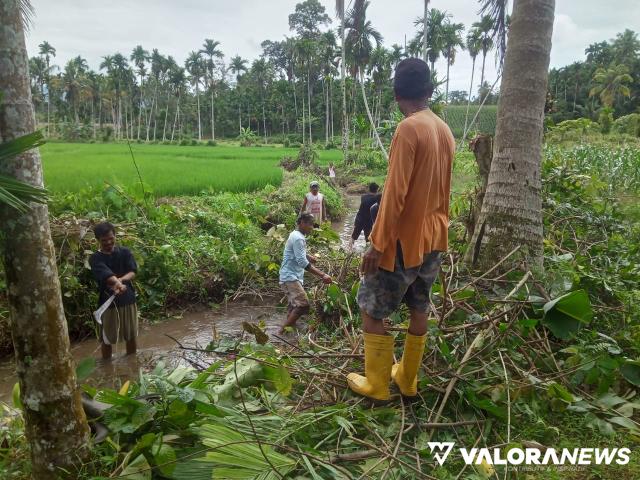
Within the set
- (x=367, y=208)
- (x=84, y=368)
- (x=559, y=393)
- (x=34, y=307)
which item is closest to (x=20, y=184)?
(x=34, y=307)

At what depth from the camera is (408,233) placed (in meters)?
2.24

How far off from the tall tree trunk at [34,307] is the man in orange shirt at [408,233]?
4.50 feet

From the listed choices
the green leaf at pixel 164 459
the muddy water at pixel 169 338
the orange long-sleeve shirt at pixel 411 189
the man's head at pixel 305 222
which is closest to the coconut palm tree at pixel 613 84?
the muddy water at pixel 169 338

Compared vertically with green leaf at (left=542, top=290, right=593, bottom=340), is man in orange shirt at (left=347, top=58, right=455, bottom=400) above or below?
above

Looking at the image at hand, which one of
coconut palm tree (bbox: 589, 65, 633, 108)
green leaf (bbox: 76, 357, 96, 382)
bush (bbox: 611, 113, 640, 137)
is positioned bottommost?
green leaf (bbox: 76, 357, 96, 382)

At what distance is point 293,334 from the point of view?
Answer: 5.03 meters

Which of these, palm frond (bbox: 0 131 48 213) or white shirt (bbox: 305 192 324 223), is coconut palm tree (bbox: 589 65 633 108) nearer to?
white shirt (bbox: 305 192 324 223)

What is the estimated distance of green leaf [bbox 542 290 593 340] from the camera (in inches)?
99.7

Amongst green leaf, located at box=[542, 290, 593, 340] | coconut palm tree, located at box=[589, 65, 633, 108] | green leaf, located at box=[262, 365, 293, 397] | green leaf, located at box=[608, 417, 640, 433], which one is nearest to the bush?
coconut palm tree, located at box=[589, 65, 633, 108]

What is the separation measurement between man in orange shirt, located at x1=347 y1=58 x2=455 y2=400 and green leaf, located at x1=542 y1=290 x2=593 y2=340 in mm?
824

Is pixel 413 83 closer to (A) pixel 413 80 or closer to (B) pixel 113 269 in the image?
(A) pixel 413 80

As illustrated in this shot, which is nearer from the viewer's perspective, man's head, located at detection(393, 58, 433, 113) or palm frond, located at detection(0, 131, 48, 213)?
palm frond, located at detection(0, 131, 48, 213)

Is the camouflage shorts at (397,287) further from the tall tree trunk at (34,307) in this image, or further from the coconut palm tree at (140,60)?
the coconut palm tree at (140,60)

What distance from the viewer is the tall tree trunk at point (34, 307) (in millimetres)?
1630
